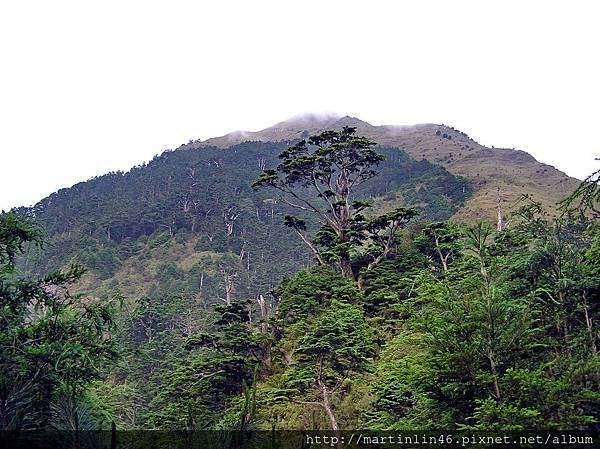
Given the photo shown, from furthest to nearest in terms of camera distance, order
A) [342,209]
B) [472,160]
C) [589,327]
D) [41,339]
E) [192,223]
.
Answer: [472,160], [192,223], [342,209], [41,339], [589,327]

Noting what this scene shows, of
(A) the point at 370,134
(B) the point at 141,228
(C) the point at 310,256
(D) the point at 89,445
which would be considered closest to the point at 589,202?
(D) the point at 89,445

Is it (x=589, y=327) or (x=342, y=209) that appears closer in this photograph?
(x=589, y=327)

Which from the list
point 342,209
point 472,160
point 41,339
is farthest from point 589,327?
point 472,160

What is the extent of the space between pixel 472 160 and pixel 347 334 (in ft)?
202

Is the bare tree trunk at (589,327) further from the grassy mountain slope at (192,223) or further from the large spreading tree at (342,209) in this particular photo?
the grassy mountain slope at (192,223)

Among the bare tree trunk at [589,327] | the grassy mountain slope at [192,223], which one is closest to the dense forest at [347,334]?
the bare tree trunk at [589,327]

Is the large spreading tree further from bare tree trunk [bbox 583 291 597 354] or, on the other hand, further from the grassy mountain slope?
the grassy mountain slope

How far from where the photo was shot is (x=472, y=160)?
2773 inches

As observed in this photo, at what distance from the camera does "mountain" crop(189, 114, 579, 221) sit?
5034 cm

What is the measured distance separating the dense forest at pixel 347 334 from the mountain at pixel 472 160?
8.64 metres

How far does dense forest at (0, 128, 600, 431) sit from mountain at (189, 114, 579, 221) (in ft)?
28.3

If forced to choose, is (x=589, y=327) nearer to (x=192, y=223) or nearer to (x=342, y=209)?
(x=342, y=209)

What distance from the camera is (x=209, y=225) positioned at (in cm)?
6175

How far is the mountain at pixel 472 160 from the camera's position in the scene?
50344 millimetres
